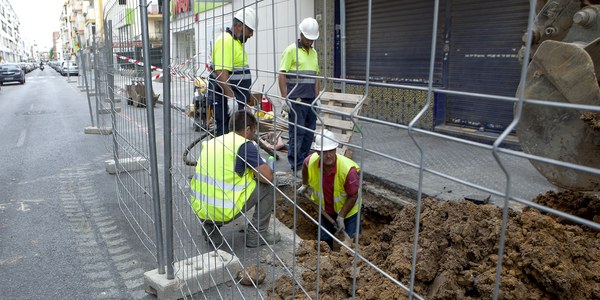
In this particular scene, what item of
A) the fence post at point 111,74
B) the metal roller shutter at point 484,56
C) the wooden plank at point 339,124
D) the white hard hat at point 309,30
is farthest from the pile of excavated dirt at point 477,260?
the metal roller shutter at point 484,56

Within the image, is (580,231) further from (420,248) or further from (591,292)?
(420,248)

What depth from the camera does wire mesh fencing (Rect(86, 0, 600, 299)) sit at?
146cm

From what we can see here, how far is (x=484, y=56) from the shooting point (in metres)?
7.13

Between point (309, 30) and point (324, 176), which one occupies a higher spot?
point (309, 30)

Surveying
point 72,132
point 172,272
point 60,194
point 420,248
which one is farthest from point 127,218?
point 72,132

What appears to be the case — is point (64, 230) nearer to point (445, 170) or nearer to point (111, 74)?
point (111, 74)

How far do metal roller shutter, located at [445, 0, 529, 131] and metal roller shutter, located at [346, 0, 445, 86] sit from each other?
35 centimetres

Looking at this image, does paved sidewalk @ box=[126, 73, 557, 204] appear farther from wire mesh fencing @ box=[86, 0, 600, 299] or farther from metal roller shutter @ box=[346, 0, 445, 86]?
metal roller shutter @ box=[346, 0, 445, 86]

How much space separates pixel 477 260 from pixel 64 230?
12.9ft

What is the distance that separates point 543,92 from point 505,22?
479cm

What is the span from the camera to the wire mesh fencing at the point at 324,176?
146 centimetres

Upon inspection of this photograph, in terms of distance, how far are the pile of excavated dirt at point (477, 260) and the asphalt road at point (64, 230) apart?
4.93ft

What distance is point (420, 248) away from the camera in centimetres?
288

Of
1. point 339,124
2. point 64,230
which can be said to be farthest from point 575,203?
point 64,230
